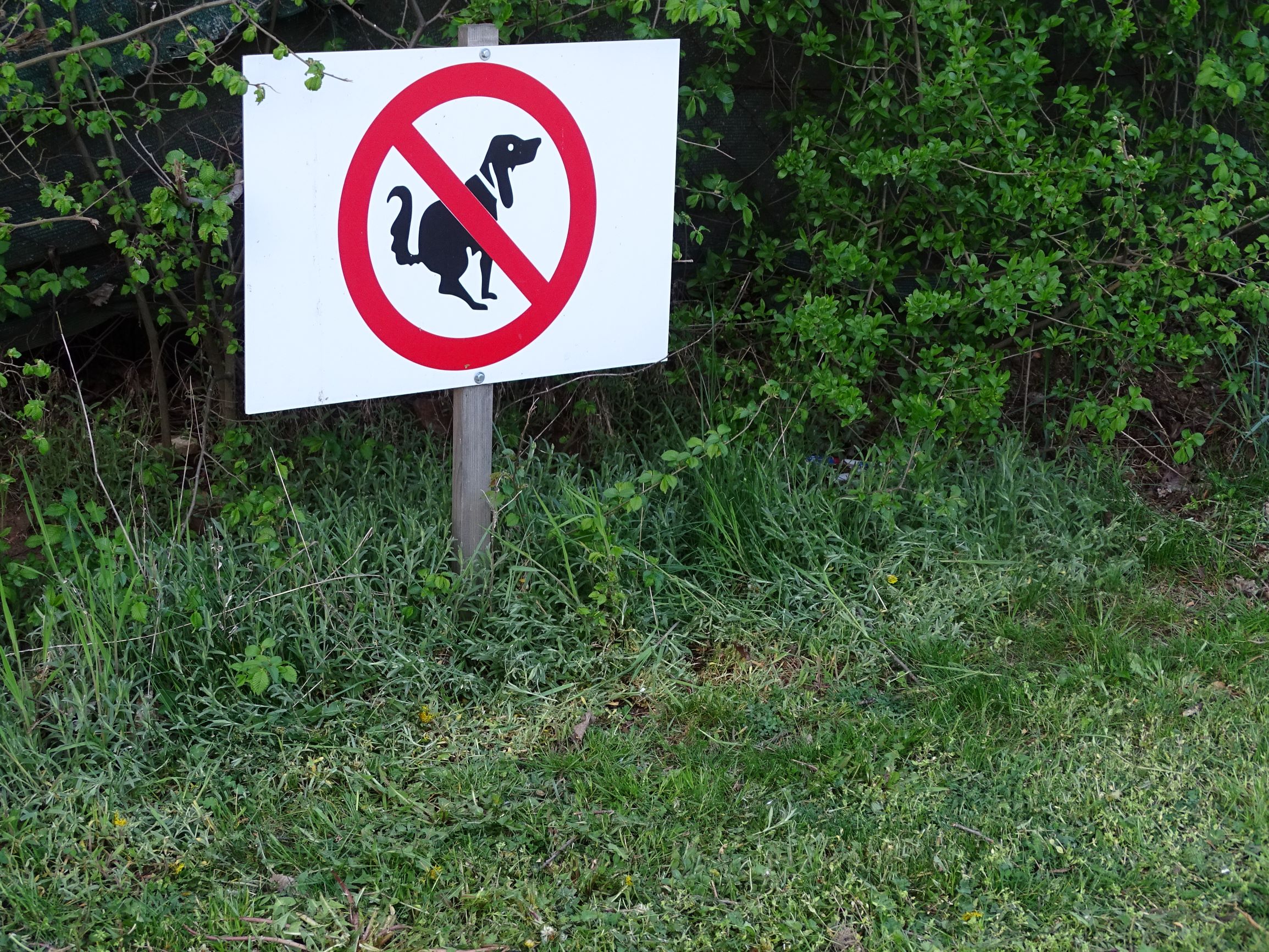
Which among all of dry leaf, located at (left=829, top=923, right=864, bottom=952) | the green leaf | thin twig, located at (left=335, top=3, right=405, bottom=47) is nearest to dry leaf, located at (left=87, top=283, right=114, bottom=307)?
thin twig, located at (left=335, top=3, right=405, bottom=47)

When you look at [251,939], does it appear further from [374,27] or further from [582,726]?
[374,27]

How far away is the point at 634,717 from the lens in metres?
3.14

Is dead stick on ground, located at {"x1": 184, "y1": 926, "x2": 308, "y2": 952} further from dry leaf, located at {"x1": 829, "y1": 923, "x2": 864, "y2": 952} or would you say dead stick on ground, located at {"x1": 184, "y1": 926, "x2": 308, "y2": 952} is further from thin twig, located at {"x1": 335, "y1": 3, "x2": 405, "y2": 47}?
thin twig, located at {"x1": 335, "y1": 3, "x2": 405, "y2": 47}

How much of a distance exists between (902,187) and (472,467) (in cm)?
180

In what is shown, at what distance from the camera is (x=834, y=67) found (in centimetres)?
408

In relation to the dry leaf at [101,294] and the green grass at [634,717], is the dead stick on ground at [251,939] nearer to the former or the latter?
the green grass at [634,717]

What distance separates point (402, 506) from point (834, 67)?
207 centimetres

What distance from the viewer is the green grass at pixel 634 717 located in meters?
2.52

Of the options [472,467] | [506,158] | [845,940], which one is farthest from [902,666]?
[506,158]

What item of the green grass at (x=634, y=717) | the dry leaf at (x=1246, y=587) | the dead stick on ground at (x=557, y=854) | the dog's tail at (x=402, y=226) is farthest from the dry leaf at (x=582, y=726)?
the dry leaf at (x=1246, y=587)

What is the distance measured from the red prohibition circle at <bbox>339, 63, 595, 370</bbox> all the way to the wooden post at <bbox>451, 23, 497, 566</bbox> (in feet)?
0.40

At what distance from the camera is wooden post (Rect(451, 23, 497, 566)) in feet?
10.5

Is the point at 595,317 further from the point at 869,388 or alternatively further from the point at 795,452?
the point at 869,388

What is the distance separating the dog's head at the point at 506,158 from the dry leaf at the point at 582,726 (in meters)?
1.31
